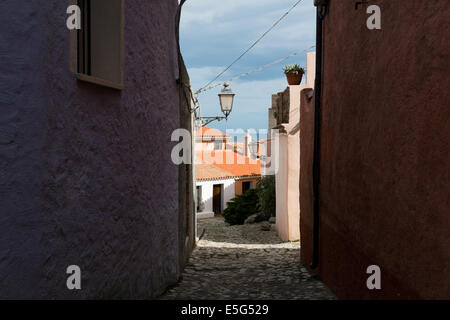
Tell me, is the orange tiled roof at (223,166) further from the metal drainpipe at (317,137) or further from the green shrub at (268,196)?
the metal drainpipe at (317,137)

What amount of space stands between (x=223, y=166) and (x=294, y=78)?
2044 centimetres

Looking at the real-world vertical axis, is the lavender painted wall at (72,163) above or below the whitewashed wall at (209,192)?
above

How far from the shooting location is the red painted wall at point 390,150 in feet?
9.83

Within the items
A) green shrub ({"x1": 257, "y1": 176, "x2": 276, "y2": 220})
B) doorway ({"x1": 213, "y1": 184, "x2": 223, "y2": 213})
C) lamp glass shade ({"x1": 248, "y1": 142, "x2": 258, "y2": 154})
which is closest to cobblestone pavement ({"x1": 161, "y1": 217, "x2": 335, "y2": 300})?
green shrub ({"x1": 257, "y1": 176, "x2": 276, "y2": 220})

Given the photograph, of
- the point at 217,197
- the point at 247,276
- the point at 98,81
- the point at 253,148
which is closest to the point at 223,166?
the point at 217,197

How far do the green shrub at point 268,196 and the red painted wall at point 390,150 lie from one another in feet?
32.2

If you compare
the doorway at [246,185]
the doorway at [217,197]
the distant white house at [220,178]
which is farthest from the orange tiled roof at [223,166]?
the doorway at [217,197]

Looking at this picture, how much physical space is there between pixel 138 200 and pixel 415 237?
2.95m

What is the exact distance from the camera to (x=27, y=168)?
272cm

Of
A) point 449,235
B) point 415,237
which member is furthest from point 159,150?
point 449,235

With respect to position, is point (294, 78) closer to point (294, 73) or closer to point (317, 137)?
point (294, 73)

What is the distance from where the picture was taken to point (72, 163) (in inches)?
127

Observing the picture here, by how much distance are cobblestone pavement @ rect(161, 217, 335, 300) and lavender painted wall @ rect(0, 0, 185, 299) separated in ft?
3.72

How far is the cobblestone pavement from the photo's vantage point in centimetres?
617
